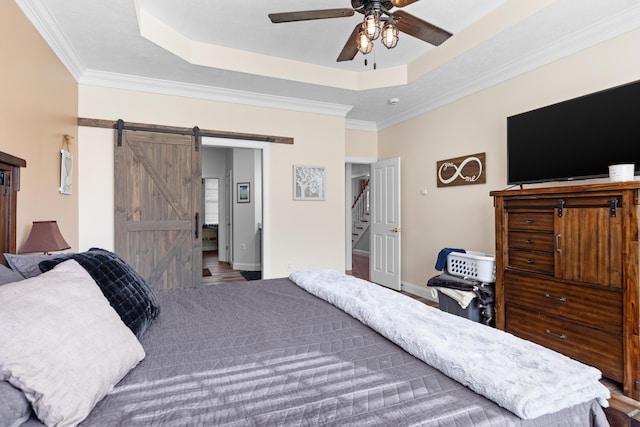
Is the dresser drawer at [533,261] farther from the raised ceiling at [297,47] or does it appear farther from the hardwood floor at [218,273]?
the hardwood floor at [218,273]

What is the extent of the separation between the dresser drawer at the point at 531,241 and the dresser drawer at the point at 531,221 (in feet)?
0.13

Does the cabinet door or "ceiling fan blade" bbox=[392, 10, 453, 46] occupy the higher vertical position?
"ceiling fan blade" bbox=[392, 10, 453, 46]

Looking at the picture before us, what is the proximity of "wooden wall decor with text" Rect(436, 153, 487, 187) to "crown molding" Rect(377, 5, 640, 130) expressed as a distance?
767mm

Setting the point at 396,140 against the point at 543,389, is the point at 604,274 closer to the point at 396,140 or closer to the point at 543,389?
the point at 543,389

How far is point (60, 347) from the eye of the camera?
0.87m

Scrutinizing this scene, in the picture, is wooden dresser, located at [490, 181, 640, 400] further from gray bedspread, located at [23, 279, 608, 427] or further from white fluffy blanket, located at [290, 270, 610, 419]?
gray bedspread, located at [23, 279, 608, 427]

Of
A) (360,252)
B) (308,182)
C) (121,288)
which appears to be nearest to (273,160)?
(308,182)

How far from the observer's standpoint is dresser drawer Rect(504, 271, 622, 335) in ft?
7.29

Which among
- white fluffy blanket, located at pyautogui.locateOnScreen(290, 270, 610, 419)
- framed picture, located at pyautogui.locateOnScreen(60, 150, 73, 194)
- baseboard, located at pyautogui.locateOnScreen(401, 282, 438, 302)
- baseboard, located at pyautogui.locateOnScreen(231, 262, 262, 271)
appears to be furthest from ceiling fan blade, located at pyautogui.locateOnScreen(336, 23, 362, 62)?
baseboard, located at pyautogui.locateOnScreen(231, 262, 262, 271)

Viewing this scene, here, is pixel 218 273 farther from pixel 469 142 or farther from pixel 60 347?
pixel 60 347

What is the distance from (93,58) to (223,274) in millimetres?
3914

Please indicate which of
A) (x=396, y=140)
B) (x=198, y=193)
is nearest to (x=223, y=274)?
(x=198, y=193)

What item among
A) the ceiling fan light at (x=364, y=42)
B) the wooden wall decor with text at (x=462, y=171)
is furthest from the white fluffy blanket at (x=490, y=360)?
the wooden wall decor with text at (x=462, y=171)

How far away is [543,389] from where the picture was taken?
89 cm
